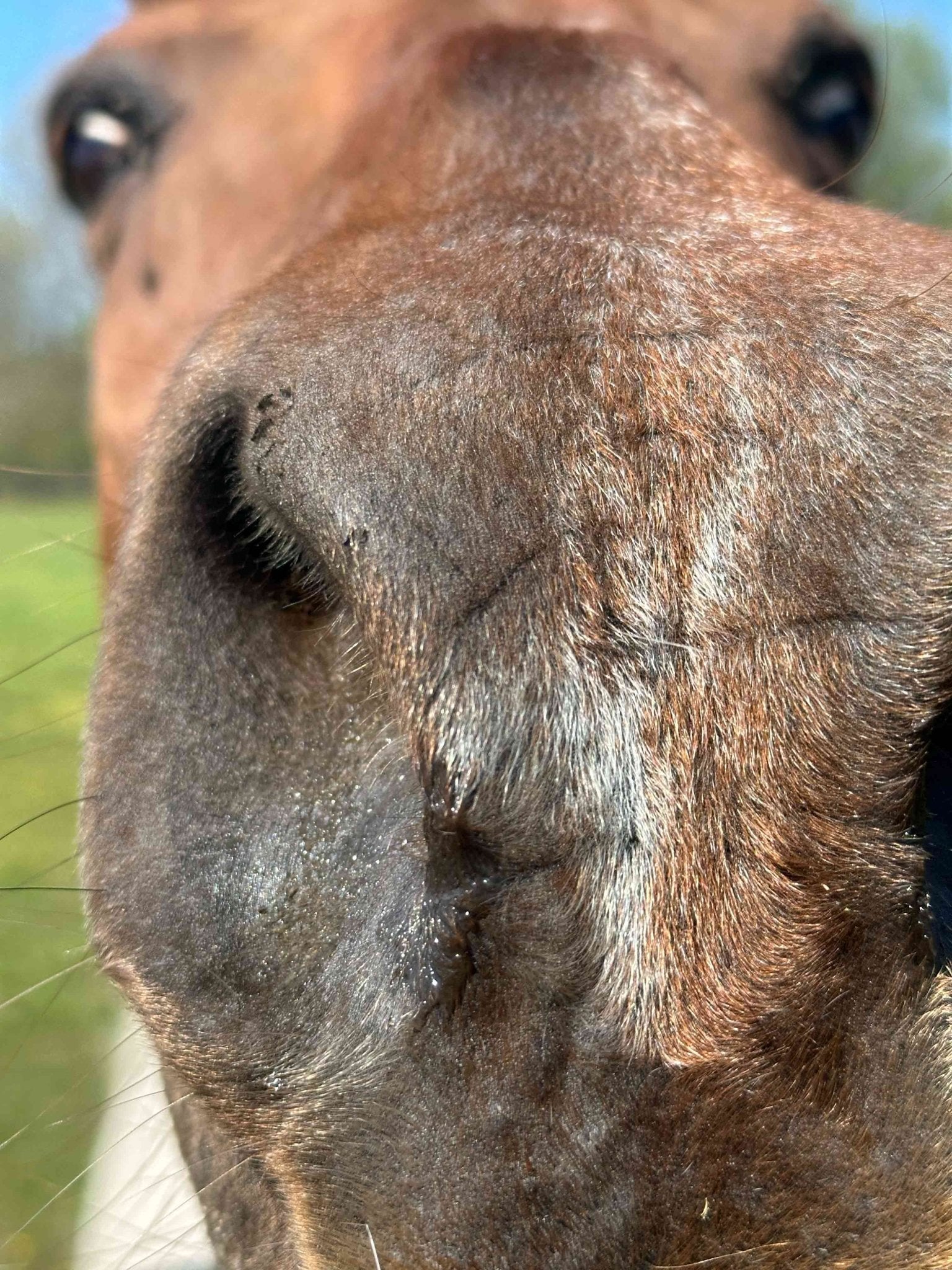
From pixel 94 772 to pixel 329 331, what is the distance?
49cm

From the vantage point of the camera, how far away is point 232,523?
1.15 meters

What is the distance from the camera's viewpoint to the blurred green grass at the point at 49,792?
4.91ft

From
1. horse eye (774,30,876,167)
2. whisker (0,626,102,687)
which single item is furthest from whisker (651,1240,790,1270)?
horse eye (774,30,876,167)

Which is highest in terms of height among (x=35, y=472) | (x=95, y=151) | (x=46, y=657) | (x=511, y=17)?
(x=511, y=17)

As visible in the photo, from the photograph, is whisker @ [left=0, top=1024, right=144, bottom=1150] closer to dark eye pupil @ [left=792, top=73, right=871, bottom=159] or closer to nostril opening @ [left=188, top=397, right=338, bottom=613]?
nostril opening @ [left=188, top=397, right=338, bottom=613]

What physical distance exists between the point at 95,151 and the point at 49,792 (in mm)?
1298

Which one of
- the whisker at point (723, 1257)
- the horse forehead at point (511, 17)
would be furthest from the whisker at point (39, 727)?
the horse forehead at point (511, 17)

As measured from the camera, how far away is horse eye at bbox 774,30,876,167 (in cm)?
215

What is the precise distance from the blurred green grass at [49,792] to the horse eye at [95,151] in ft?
2.56

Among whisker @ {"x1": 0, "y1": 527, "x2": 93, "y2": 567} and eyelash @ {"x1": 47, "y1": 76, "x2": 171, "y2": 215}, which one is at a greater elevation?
eyelash @ {"x1": 47, "y1": 76, "x2": 171, "y2": 215}

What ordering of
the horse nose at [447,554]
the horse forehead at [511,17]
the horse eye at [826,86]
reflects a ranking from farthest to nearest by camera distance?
the horse eye at [826,86] → the horse forehead at [511,17] → the horse nose at [447,554]

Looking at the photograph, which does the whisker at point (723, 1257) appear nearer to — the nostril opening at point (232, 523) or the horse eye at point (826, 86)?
the nostril opening at point (232, 523)

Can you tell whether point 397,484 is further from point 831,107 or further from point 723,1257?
point 831,107

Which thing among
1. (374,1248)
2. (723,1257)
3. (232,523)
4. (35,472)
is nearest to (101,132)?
(35,472)
